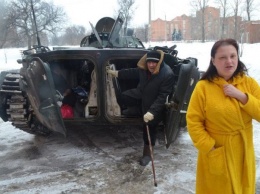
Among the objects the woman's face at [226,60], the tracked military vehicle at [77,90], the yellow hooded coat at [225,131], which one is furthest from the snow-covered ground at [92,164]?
the woman's face at [226,60]

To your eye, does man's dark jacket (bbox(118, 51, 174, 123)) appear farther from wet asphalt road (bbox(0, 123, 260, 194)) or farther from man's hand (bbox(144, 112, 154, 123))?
wet asphalt road (bbox(0, 123, 260, 194))

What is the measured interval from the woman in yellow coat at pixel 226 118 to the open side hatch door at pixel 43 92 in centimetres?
221

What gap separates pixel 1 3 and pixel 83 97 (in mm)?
12555

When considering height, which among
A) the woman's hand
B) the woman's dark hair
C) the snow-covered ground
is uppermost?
the woman's dark hair

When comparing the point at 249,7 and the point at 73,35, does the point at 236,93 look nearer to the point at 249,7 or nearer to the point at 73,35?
the point at 249,7

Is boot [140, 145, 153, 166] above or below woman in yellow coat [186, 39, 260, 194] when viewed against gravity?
below

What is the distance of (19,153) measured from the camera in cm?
490

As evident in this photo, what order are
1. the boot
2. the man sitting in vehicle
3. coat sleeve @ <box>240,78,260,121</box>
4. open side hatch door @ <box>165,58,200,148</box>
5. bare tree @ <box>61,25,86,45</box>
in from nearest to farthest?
1. coat sleeve @ <box>240,78,260,121</box>
2. open side hatch door @ <box>165,58,200,148</box>
3. the man sitting in vehicle
4. the boot
5. bare tree @ <box>61,25,86,45</box>

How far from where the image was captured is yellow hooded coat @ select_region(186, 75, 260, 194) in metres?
2.29

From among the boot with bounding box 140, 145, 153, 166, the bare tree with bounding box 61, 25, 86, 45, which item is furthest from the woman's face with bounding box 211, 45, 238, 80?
the bare tree with bounding box 61, 25, 86, 45

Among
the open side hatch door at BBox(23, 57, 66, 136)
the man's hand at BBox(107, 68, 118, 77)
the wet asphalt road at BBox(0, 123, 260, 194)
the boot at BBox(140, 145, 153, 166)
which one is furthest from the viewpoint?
the man's hand at BBox(107, 68, 118, 77)

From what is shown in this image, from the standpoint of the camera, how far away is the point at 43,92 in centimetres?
418

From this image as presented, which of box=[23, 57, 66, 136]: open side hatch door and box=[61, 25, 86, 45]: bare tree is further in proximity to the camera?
box=[61, 25, 86, 45]: bare tree

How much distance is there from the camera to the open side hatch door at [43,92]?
408cm
